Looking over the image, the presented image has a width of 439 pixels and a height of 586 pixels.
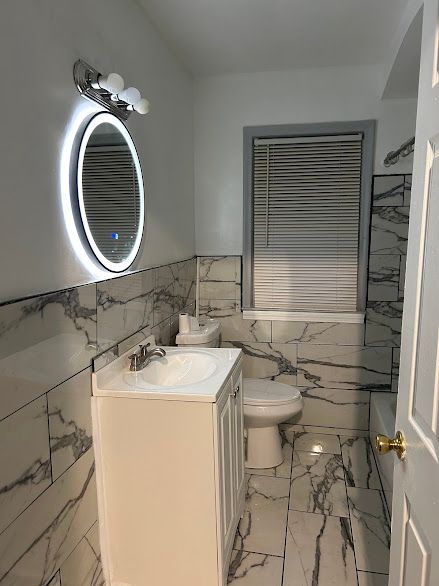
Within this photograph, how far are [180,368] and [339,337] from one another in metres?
1.40

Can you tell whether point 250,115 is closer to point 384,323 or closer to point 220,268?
point 220,268

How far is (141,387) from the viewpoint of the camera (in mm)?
1720

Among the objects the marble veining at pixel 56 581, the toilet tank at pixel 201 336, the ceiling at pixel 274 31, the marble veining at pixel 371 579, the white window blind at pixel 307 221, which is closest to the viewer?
the marble veining at pixel 56 581

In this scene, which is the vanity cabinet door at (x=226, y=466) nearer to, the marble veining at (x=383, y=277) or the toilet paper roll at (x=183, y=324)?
the toilet paper roll at (x=183, y=324)

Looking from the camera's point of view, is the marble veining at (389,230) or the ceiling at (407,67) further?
the marble veining at (389,230)

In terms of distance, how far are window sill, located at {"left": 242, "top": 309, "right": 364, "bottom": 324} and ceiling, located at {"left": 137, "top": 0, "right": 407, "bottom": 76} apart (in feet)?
5.37

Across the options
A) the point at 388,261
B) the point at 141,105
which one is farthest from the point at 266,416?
the point at 141,105

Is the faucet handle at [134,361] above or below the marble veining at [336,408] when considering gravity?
above

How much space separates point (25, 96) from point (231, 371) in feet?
4.24

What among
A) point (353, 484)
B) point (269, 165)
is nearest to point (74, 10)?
point (269, 165)

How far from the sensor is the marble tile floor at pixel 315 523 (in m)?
1.94

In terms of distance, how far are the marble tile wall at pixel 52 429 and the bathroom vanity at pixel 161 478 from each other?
0.08 meters

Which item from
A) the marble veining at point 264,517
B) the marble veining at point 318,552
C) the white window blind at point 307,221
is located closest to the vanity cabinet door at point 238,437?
the marble veining at point 264,517

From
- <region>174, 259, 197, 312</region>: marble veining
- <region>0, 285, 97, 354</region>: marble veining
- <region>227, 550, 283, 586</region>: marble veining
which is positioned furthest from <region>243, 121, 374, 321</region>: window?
<region>0, 285, 97, 354</region>: marble veining
